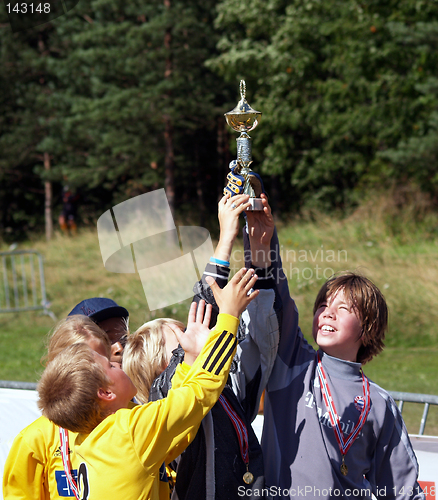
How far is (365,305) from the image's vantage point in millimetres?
2121

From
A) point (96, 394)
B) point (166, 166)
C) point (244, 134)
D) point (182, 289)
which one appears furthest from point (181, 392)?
point (166, 166)

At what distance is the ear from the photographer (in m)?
1.86

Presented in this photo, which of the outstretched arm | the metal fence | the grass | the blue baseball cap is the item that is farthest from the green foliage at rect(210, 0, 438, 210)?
the outstretched arm

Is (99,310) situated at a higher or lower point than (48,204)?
higher

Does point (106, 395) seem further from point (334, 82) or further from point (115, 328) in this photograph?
point (334, 82)

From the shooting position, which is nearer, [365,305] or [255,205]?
[255,205]

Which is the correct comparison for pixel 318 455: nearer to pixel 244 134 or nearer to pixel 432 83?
pixel 244 134

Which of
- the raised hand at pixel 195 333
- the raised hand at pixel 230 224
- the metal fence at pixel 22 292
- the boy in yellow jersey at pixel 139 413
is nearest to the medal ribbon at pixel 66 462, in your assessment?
the boy in yellow jersey at pixel 139 413

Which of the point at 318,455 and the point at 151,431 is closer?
the point at 151,431

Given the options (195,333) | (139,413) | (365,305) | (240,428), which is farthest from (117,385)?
(365,305)

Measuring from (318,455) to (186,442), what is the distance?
426mm

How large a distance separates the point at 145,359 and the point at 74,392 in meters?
0.54

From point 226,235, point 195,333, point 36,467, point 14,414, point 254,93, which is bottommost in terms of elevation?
point 14,414

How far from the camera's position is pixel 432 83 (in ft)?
48.0
